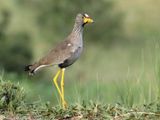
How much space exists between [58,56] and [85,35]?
817 inches

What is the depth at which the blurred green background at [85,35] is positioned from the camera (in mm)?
24080

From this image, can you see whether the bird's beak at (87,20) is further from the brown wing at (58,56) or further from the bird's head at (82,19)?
the brown wing at (58,56)

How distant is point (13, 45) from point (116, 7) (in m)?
9.98

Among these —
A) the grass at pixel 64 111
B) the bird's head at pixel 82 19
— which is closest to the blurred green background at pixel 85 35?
the bird's head at pixel 82 19

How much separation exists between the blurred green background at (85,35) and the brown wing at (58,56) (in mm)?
7985

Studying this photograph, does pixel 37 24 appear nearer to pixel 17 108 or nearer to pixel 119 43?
pixel 119 43

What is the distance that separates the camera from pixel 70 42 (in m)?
9.95

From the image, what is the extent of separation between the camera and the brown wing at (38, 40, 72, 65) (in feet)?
32.4

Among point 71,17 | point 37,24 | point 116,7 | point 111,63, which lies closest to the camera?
point 111,63

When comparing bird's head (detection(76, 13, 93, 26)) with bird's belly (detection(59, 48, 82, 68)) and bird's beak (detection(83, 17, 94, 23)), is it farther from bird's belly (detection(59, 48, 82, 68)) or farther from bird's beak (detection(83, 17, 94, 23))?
bird's belly (detection(59, 48, 82, 68))

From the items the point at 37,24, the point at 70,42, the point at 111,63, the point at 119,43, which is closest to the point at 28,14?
the point at 37,24

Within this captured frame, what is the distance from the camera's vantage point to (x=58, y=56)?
9.88m

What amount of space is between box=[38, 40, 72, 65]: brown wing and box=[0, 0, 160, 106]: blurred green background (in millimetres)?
7985

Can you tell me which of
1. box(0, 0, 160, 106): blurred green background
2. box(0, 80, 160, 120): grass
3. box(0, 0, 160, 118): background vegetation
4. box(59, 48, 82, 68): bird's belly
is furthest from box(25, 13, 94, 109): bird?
box(0, 0, 160, 118): background vegetation
